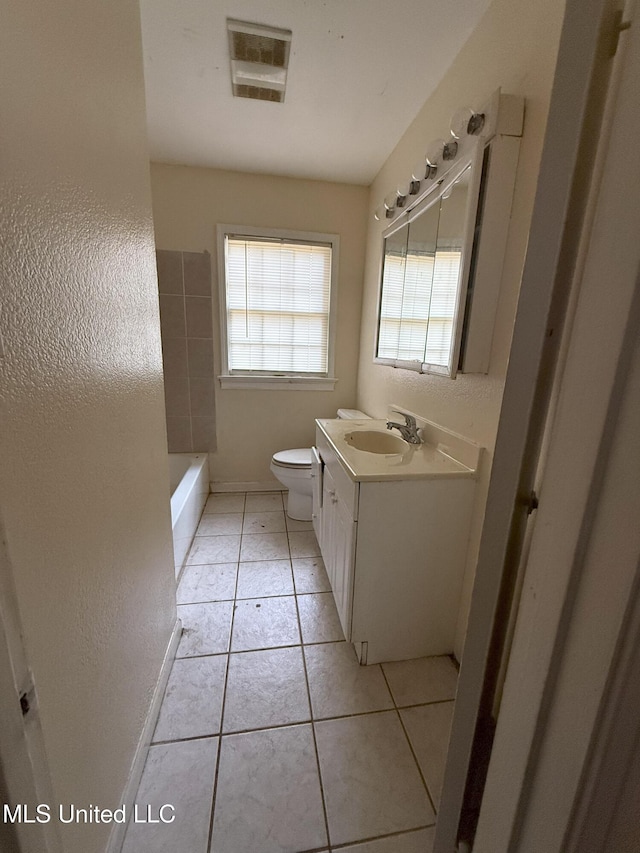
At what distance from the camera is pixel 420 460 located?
4.58 ft

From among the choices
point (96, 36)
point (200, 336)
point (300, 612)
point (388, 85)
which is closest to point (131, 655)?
point (300, 612)

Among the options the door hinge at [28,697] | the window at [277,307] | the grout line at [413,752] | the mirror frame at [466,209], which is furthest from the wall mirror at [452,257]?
the door hinge at [28,697]

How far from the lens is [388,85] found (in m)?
1.54

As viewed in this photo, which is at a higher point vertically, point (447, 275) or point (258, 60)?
point (258, 60)

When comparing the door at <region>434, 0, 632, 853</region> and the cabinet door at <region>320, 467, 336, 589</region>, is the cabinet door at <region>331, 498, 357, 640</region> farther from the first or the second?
the door at <region>434, 0, 632, 853</region>

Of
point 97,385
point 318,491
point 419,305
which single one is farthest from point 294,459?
point 97,385

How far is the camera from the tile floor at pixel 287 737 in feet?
2.92

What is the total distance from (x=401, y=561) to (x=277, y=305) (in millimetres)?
2089

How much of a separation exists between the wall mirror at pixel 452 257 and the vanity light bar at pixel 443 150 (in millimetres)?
12

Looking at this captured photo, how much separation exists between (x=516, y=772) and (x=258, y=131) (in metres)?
2.73

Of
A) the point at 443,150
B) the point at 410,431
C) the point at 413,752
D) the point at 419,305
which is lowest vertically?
the point at 413,752

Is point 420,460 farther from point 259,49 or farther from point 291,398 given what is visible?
point 259,49

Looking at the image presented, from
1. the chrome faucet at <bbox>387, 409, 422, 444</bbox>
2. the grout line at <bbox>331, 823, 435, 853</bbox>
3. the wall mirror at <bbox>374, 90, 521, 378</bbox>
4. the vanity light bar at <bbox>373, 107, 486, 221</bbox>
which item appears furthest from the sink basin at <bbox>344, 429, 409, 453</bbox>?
the grout line at <bbox>331, 823, 435, 853</bbox>

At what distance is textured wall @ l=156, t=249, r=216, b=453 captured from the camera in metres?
2.44
